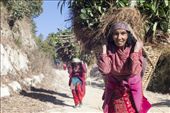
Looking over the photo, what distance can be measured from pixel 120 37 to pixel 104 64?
320 mm

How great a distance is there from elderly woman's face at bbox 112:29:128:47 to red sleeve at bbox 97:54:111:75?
18 cm

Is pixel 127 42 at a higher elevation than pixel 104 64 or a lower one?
higher

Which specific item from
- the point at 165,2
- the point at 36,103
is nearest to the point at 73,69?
the point at 36,103

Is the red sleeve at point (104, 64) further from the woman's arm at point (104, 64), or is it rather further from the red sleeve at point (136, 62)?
the red sleeve at point (136, 62)

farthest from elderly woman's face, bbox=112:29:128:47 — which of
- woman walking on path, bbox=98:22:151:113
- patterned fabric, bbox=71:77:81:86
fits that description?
patterned fabric, bbox=71:77:81:86

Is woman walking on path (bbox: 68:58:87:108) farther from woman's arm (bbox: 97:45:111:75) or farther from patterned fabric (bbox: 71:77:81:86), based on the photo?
woman's arm (bbox: 97:45:111:75)

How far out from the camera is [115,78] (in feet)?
15.2

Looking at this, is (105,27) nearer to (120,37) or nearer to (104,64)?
(120,37)

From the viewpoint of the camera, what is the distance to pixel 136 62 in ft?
14.4

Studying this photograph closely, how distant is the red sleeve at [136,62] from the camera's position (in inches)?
173

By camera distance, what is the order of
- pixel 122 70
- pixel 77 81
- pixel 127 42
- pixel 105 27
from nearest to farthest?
pixel 122 70, pixel 127 42, pixel 105 27, pixel 77 81

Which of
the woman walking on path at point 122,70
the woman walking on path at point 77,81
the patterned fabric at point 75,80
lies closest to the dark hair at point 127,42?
the woman walking on path at point 122,70

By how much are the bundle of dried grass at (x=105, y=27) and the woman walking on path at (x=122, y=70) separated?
1563 mm

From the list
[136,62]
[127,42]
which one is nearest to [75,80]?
[127,42]
